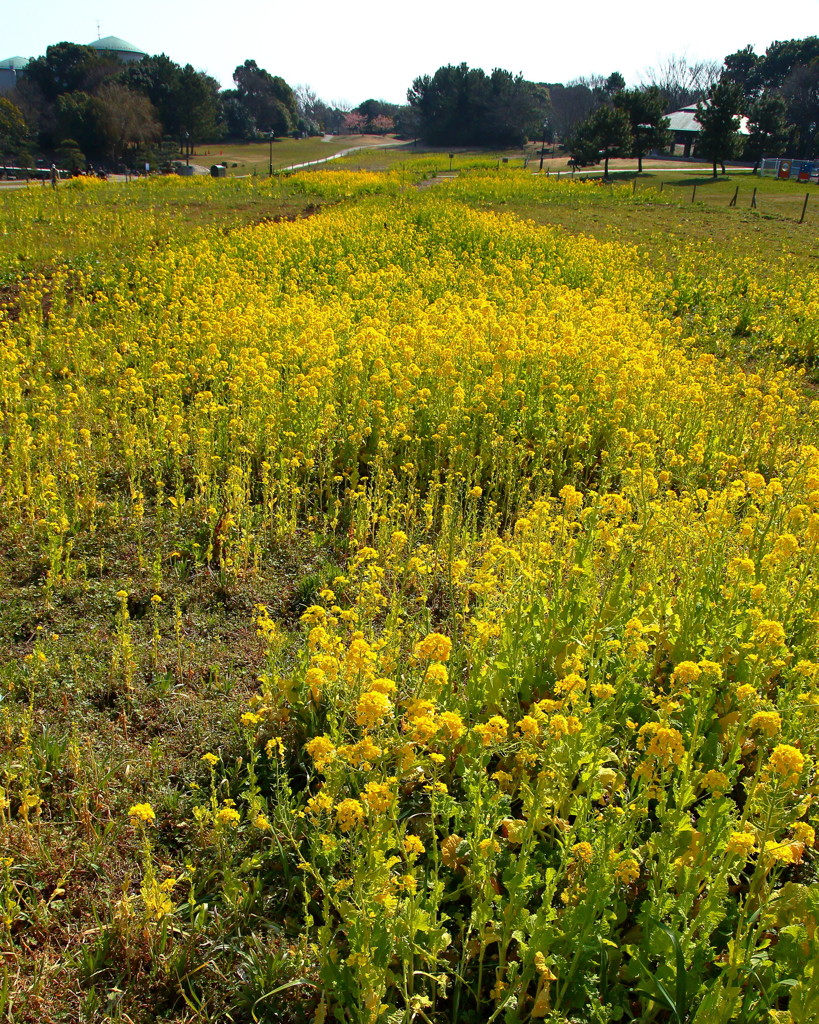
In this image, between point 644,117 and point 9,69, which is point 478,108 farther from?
point 9,69

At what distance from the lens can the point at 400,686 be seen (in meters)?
3.81

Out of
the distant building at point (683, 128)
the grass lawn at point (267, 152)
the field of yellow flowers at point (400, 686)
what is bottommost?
the field of yellow flowers at point (400, 686)

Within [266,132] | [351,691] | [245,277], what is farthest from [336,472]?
[266,132]

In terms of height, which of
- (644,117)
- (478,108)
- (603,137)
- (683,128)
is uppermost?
(478,108)

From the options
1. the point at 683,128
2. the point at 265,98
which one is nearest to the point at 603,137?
the point at 683,128

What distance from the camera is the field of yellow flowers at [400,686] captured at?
8.05ft

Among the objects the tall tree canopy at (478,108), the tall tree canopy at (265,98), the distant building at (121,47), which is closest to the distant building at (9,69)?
the distant building at (121,47)

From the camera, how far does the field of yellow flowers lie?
2.45m

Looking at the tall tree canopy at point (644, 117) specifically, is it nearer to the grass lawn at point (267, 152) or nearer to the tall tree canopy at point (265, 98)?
the grass lawn at point (267, 152)

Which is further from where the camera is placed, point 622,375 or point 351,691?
point 622,375

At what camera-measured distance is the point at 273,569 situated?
519 cm

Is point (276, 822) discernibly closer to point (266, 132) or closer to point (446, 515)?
point (446, 515)

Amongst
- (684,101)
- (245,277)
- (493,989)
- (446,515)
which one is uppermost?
(684,101)

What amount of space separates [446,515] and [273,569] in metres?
1.23
